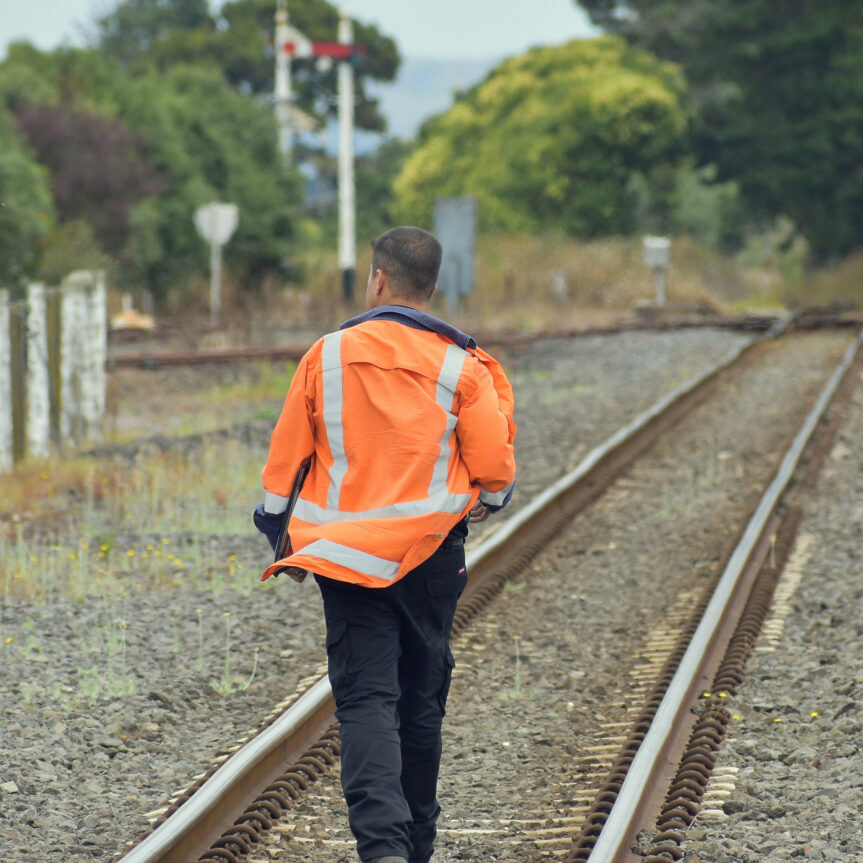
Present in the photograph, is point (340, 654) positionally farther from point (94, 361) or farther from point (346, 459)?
point (94, 361)

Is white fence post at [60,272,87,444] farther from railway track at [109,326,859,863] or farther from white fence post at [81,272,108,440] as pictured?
railway track at [109,326,859,863]

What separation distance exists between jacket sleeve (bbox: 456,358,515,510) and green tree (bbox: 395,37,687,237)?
40880 millimetres

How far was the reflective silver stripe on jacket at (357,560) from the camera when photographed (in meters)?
3.31

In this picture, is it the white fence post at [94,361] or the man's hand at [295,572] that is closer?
the man's hand at [295,572]

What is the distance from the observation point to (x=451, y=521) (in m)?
3.43

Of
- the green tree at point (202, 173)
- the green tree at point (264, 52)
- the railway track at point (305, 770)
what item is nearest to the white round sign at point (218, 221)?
the green tree at point (202, 173)

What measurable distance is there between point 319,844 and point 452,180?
52.8m

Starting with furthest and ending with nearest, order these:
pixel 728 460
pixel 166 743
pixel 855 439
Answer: pixel 855 439 → pixel 728 460 → pixel 166 743

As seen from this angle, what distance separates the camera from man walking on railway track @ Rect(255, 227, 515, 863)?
336 cm

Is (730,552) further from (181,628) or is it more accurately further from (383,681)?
(383,681)

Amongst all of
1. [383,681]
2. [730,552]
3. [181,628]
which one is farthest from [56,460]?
[383,681]

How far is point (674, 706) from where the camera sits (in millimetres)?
4863

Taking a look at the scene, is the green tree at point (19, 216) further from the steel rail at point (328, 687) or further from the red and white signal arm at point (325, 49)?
the red and white signal arm at point (325, 49)

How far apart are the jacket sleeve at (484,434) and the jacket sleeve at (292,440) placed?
39cm
